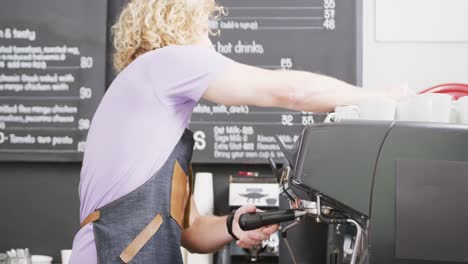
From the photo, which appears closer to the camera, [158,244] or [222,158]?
[158,244]

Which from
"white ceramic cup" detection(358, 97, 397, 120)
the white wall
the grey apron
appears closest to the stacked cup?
"white ceramic cup" detection(358, 97, 397, 120)

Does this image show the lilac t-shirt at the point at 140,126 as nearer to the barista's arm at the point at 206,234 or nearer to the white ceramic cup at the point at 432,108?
the barista's arm at the point at 206,234

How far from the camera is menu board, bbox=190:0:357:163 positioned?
8.64ft

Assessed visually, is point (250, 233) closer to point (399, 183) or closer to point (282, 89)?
Result: point (282, 89)

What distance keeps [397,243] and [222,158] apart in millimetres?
1847

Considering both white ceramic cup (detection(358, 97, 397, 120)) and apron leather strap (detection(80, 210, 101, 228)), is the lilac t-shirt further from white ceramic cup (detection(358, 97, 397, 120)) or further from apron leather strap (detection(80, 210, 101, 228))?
white ceramic cup (detection(358, 97, 397, 120))

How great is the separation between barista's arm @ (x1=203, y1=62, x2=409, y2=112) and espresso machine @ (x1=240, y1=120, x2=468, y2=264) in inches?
10.7

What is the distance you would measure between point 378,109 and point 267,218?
29cm

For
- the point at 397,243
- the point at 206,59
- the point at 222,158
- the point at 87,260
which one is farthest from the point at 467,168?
the point at 222,158

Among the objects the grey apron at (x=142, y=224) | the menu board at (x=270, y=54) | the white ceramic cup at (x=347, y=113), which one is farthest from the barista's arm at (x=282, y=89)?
the menu board at (x=270, y=54)

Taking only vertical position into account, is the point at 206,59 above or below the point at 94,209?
above

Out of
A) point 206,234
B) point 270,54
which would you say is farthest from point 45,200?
point 206,234

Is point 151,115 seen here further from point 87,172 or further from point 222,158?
point 222,158

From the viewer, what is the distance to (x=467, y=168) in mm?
827
